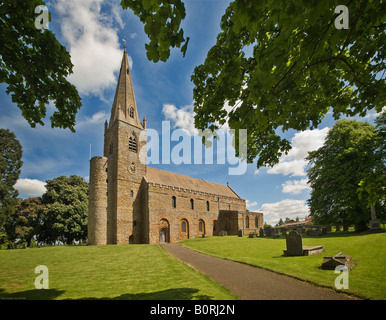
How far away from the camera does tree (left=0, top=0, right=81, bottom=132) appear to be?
4109 millimetres

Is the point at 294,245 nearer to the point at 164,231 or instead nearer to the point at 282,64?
the point at 282,64

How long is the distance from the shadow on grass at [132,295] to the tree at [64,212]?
25.2 meters

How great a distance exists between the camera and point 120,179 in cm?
2467

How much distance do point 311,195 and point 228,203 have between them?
1696cm

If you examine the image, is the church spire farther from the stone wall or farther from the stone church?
the stone wall

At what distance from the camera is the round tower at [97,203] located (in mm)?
22219

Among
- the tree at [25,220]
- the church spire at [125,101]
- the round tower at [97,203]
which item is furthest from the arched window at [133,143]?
the tree at [25,220]

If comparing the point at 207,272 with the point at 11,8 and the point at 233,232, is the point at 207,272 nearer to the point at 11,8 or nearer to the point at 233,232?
the point at 11,8

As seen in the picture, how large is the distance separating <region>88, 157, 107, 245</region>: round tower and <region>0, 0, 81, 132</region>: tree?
62.9 ft

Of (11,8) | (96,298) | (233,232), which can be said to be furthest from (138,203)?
(11,8)

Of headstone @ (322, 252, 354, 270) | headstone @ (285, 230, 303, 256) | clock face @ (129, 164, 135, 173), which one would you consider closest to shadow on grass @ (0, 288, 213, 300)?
headstone @ (322, 252, 354, 270)

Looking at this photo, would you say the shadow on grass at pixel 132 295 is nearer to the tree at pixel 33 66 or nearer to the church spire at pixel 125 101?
the tree at pixel 33 66

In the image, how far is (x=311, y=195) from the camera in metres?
24.0
